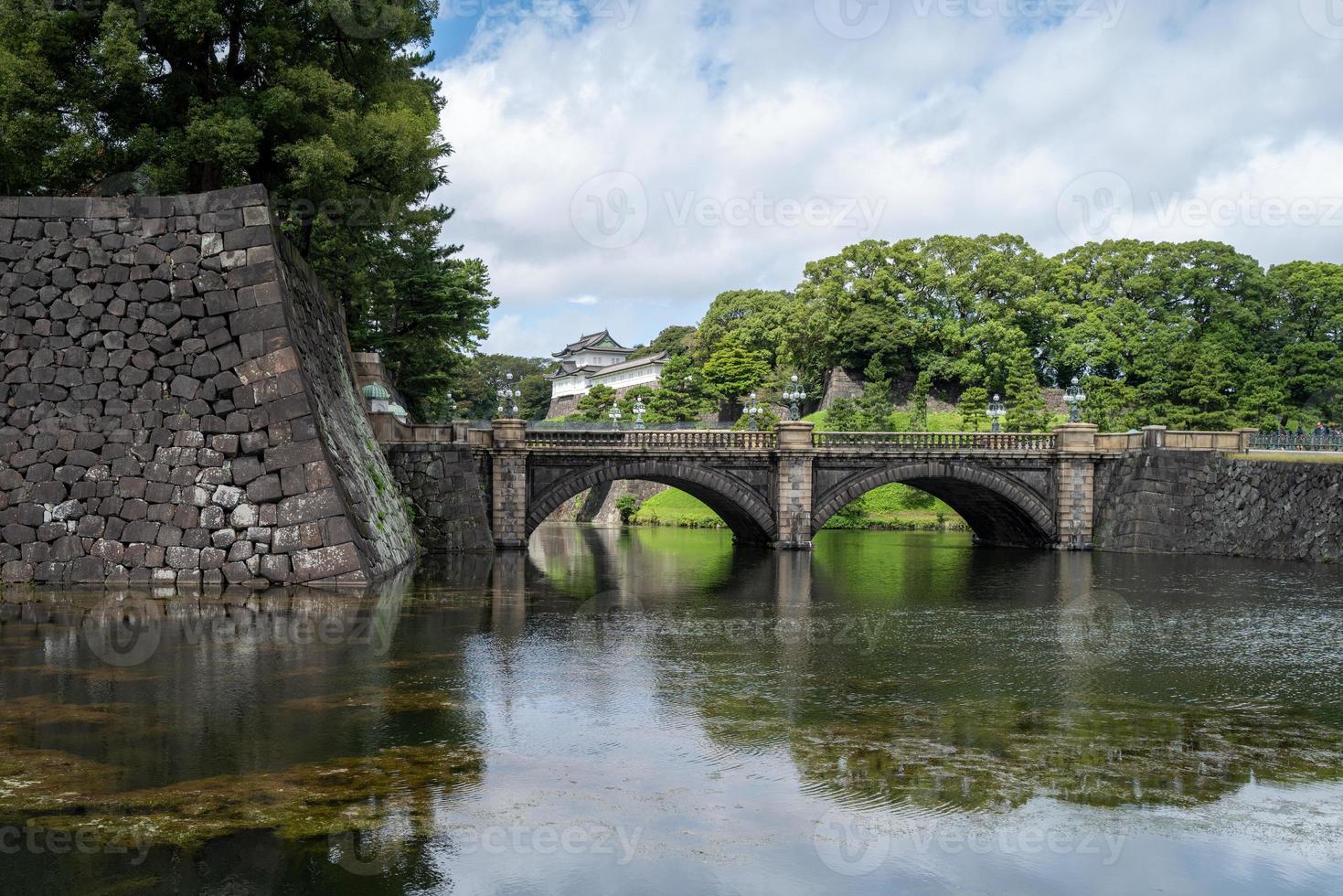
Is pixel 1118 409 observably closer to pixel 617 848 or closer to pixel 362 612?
pixel 362 612

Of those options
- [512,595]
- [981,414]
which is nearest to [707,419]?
[981,414]

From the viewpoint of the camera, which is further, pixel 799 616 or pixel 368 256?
pixel 368 256

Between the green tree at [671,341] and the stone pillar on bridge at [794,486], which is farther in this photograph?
the green tree at [671,341]

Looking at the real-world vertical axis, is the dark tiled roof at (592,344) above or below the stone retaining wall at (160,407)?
above

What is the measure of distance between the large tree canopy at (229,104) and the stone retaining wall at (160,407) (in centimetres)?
252

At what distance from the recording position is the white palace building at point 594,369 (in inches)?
3853

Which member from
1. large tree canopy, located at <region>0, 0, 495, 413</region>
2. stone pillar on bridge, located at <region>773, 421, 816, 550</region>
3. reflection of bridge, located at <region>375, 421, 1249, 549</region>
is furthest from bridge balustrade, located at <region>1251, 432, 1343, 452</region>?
large tree canopy, located at <region>0, 0, 495, 413</region>

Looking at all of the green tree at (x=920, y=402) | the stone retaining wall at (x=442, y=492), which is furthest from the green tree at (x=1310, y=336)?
the stone retaining wall at (x=442, y=492)

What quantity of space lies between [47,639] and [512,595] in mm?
10642

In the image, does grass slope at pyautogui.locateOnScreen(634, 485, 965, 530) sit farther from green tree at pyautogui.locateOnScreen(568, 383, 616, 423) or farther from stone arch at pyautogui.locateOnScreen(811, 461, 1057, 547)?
stone arch at pyautogui.locateOnScreen(811, 461, 1057, 547)

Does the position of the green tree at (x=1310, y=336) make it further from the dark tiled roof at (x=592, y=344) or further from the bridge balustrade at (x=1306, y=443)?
the dark tiled roof at (x=592, y=344)

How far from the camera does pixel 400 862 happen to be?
307 inches

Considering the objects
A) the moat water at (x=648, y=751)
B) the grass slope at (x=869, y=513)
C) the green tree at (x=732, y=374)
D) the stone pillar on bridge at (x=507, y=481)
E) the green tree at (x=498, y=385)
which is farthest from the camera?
the green tree at (x=498, y=385)

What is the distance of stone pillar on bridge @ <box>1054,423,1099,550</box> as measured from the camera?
42.9 meters
